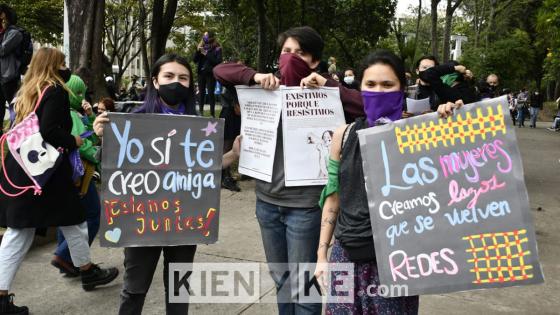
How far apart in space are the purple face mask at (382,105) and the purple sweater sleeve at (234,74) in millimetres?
779

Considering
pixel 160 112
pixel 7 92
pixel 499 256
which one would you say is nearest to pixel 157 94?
pixel 160 112

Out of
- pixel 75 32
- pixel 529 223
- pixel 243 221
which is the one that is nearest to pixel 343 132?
pixel 529 223

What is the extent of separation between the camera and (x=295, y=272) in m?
2.82

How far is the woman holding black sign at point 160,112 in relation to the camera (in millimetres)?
2840

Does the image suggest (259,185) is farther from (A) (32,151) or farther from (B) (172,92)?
(A) (32,151)

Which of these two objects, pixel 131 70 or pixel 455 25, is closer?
pixel 455 25

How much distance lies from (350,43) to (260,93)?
2693cm

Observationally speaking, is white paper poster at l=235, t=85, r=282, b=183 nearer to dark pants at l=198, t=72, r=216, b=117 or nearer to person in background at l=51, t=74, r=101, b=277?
person in background at l=51, t=74, r=101, b=277

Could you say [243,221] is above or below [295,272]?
below

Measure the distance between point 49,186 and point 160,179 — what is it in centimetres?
127

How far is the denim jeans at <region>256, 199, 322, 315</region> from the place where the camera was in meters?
2.77

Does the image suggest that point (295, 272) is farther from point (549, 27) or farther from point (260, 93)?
point (549, 27)

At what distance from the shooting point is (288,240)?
2.85m

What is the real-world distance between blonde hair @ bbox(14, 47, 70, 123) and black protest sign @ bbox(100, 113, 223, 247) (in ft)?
3.73
